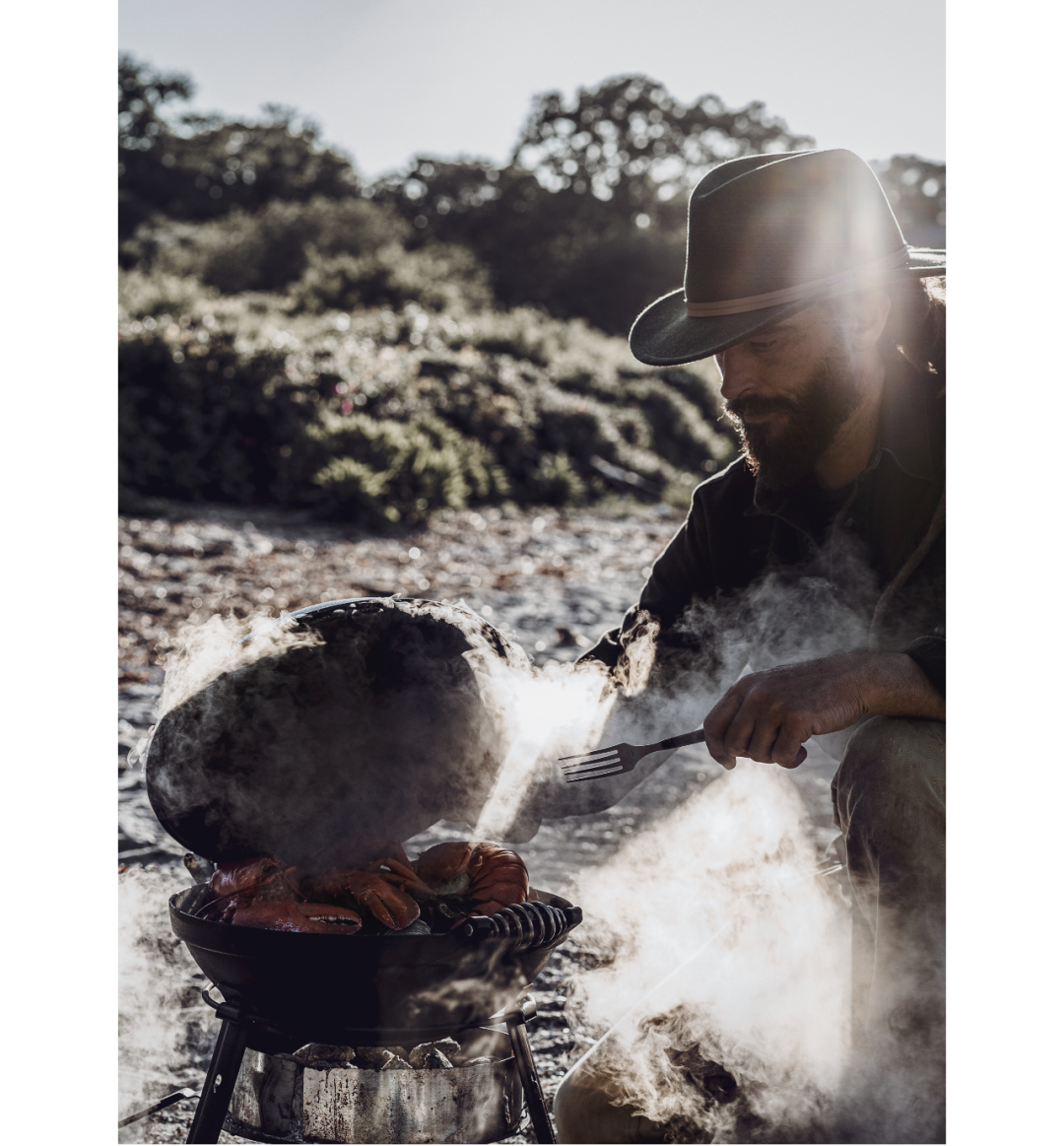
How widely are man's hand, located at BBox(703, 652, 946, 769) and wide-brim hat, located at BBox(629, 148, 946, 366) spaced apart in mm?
671

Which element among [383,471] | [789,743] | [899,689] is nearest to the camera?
[789,743]

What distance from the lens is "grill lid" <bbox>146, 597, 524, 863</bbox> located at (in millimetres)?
1620

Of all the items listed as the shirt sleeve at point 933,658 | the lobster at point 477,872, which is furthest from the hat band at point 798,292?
the lobster at point 477,872

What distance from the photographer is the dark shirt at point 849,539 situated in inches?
81.7

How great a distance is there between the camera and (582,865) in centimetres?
348

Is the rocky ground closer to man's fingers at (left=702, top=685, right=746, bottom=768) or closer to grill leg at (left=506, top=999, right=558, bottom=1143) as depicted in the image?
grill leg at (left=506, top=999, right=558, bottom=1143)

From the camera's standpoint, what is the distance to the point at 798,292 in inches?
76.0

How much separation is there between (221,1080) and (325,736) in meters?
0.57

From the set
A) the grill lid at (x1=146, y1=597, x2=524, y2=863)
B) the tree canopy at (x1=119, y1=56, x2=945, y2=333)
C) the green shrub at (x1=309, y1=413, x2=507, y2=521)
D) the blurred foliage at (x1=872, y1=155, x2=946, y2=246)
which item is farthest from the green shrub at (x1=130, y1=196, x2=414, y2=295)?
the grill lid at (x1=146, y1=597, x2=524, y2=863)

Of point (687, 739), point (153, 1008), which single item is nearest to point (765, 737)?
point (687, 739)

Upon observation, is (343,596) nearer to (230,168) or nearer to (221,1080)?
(221,1080)

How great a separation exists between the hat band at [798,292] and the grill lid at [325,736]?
2.88ft
